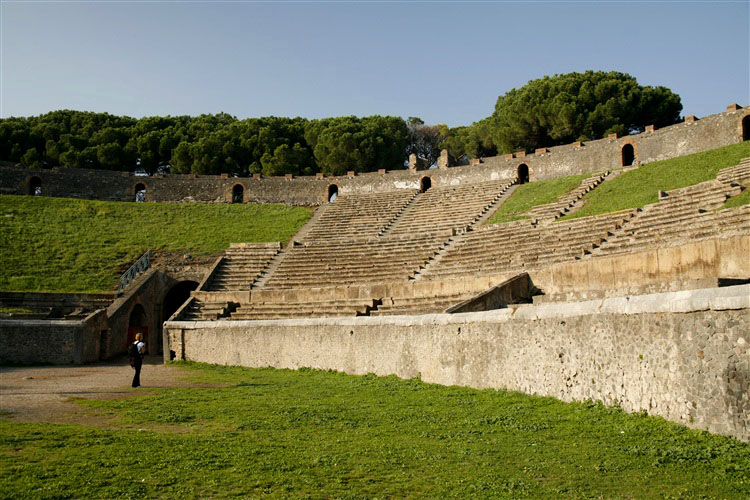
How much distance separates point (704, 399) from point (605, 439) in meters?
1.13

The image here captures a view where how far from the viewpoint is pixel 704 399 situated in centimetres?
744

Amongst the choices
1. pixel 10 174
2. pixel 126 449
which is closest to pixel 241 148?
pixel 10 174

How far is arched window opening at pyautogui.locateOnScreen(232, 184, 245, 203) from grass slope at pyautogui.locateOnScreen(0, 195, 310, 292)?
3007mm

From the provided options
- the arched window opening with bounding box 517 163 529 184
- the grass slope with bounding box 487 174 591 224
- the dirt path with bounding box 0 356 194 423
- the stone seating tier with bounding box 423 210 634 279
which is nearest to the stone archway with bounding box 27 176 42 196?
the dirt path with bounding box 0 356 194 423

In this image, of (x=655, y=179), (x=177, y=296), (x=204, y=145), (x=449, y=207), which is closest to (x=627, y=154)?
(x=655, y=179)

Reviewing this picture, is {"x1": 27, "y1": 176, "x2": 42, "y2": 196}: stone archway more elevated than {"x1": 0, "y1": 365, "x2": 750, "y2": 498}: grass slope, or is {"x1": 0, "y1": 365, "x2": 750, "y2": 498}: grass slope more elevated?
{"x1": 27, "y1": 176, "x2": 42, "y2": 196}: stone archway

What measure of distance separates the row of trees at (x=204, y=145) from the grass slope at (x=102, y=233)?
12815 mm

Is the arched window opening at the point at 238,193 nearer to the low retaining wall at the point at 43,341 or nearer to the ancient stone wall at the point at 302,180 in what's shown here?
the ancient stone wall at the point at 302,180

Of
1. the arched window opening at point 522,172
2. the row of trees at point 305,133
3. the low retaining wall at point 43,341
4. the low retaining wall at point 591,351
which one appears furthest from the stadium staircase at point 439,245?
the row of trees at point 305,133

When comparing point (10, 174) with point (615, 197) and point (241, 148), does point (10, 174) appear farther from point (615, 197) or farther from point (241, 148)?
point (615, 197)

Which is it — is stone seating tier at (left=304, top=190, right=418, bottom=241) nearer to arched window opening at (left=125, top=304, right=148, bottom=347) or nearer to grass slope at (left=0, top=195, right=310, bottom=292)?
grass slope at (left=0, top=195, right=310, bottom=292)

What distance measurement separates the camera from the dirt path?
34.5ft

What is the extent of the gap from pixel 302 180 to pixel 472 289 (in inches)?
972

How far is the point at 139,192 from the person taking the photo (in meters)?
43.4
